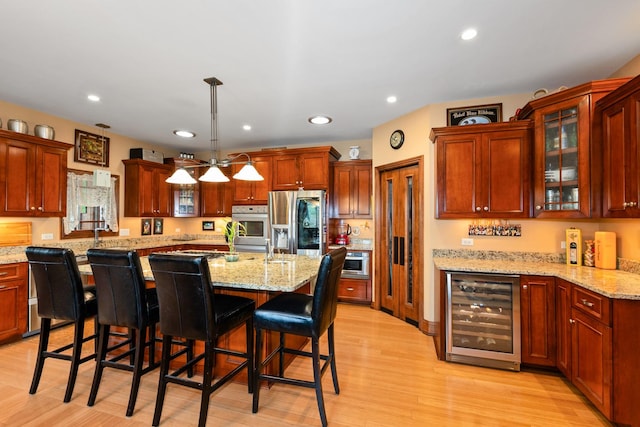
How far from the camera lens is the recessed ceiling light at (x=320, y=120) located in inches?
165

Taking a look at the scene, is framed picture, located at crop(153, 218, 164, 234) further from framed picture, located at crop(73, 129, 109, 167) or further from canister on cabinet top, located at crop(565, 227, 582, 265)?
canister on cabinet top, located at crop(565, 227, 582, 265)

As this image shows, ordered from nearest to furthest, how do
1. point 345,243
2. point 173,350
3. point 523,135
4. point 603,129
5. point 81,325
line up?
point 81,325 → point 603,129 → point 173,350 → point 523,135 → point 345,243

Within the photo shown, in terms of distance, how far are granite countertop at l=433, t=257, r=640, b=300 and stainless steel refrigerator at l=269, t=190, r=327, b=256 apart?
1.95 m

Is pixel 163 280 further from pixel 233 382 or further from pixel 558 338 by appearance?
pixel 558 338

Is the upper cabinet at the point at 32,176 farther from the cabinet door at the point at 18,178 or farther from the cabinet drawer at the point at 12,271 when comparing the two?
the cabinet drawer at the point at 12,271

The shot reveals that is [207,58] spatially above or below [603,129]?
above

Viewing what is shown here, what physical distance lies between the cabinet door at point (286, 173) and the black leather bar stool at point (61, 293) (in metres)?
3.19

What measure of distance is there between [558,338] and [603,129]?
5.93 feet

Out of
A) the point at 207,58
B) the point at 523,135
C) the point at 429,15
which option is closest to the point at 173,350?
the point at 207,58

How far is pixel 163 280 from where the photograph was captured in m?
1.96

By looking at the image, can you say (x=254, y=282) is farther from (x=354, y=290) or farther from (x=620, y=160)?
(x=354, y=290)

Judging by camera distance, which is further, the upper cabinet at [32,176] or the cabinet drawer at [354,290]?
the cabinet drawer at [354,290]

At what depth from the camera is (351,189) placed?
5.13 m

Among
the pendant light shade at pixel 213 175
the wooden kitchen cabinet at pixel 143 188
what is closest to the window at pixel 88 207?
the wooden kitchen cabinet at pixel 143 188
